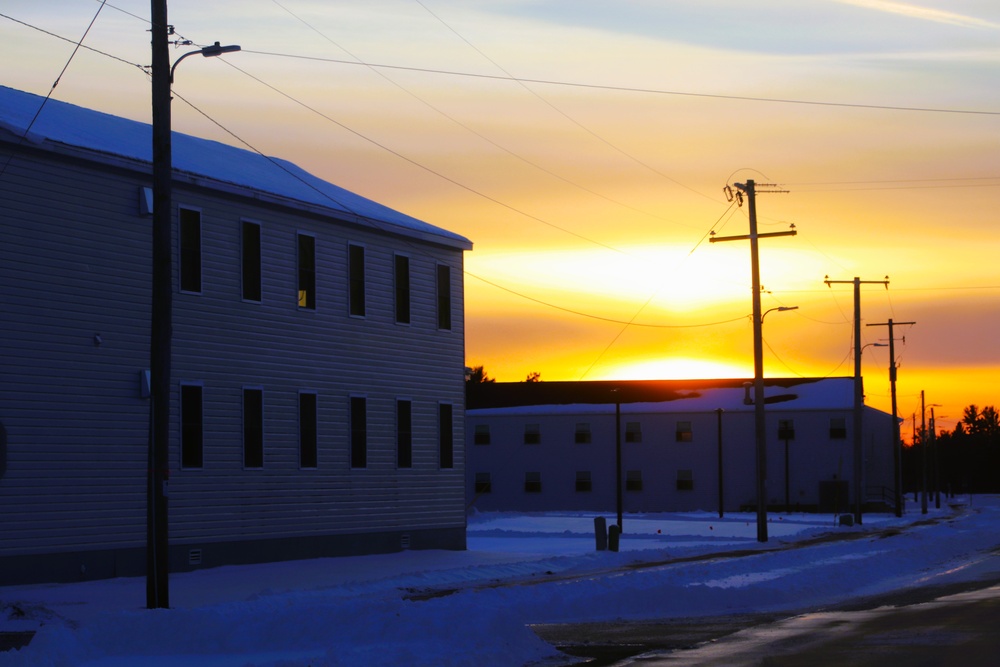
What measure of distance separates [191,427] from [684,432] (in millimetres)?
54190

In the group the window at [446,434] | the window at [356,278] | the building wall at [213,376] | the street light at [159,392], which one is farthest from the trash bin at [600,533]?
the street light at [159,392]

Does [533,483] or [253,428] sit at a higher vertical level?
[253,428]

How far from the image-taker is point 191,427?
27.3m

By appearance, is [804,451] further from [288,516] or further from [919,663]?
[919,663]

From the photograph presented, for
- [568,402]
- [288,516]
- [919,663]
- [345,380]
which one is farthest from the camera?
A: [568,402]

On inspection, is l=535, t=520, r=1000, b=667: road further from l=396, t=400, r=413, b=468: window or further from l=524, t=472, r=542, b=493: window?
l=524, t=472, r=542, b=493: window

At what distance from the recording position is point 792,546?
37719mm

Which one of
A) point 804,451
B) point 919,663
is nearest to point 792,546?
point 919,663

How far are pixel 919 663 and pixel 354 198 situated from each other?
25.0m

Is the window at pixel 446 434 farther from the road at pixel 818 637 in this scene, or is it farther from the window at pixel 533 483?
the window at pixel 533 483

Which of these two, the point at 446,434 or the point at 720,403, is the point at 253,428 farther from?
the point at 720,403

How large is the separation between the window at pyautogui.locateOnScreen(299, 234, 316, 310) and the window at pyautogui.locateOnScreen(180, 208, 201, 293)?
12.0 ft

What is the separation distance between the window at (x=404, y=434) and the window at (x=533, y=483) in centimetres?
4534

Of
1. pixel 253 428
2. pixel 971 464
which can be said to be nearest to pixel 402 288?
pixel 253 428
